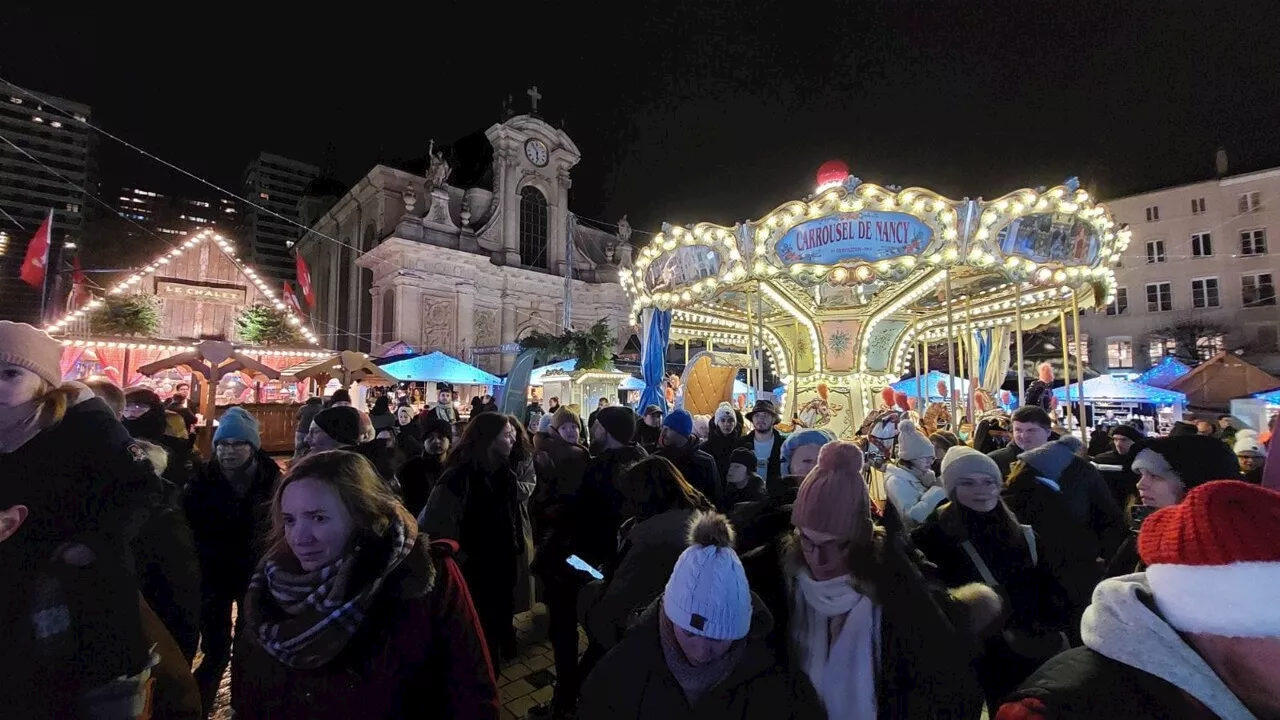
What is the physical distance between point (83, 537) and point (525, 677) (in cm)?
294

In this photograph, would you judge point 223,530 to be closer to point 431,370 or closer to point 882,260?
point 882,260

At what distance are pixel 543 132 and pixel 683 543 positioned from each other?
1284 inches

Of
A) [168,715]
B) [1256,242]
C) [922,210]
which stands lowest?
[168,715]

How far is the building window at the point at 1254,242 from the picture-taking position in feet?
91.2

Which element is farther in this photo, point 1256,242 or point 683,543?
point 1256,242

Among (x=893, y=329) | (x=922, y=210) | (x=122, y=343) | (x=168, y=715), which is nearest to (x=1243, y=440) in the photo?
(x=922, y=210)

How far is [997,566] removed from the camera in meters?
2.42

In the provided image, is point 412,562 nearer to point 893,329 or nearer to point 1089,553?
point 1089,553

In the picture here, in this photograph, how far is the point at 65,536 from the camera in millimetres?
1683

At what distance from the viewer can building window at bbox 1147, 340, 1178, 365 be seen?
95.8 feet

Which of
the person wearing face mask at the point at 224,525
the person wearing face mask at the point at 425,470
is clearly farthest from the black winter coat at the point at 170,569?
the person wearing face mask at the point at 425,470

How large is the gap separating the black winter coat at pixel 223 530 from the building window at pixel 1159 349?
39.7 m

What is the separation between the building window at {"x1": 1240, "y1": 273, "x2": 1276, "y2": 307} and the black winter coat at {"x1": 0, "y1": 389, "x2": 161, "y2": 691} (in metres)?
41.9

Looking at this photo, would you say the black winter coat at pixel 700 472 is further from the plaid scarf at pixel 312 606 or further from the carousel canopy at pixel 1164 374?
the carousel canopy at pixel 1164 374
